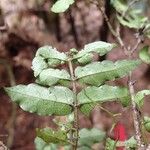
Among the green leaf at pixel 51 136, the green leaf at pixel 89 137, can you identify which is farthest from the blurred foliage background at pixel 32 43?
the green leaf at pixel 51 136

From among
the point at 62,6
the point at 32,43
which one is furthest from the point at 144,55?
the point at 32,43

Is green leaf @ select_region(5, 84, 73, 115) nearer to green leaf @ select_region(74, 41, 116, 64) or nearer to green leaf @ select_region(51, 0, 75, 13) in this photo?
green leaf @ select_region(74, 41, 116, 64)

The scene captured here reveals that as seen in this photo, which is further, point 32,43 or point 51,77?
point 32,43

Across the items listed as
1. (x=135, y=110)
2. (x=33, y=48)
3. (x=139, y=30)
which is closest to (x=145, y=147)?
(x=135, y=110)

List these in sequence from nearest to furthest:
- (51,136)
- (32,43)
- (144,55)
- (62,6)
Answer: (51,136) → (62,6) → (144,55) → (32,43)

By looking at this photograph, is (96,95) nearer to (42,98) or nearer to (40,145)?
(42,98)

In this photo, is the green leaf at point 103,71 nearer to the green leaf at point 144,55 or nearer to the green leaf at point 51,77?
the green leaf at point 51,77

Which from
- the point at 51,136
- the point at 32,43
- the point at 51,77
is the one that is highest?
the point at 32,43
